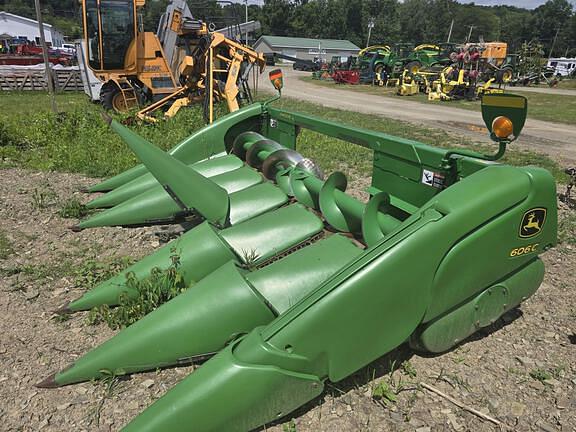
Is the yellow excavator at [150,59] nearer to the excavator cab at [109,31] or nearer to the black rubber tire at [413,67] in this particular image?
the excavator cab at [109,31]

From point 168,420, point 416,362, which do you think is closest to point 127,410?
point 168,420

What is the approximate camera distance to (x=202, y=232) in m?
2.84

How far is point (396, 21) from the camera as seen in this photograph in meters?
96.7

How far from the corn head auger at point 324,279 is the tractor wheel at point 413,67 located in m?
20.3

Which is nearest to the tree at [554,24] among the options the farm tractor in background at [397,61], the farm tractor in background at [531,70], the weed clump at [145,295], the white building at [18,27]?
the farm tractor in background at [531,70]

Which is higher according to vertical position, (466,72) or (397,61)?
(397,61)

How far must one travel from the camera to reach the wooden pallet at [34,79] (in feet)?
58.6

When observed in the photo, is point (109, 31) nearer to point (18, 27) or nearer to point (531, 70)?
point (531, 70)

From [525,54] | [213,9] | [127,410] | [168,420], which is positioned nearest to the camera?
[168,420]

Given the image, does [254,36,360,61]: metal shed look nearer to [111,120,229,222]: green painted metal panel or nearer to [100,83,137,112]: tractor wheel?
[100,83,137,112]: tractor wheel

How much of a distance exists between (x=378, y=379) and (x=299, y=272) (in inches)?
28.4

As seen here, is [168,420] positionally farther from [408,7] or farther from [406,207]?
[408,7]

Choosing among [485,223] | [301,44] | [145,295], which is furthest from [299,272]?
[301,44]

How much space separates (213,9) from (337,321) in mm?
13850
